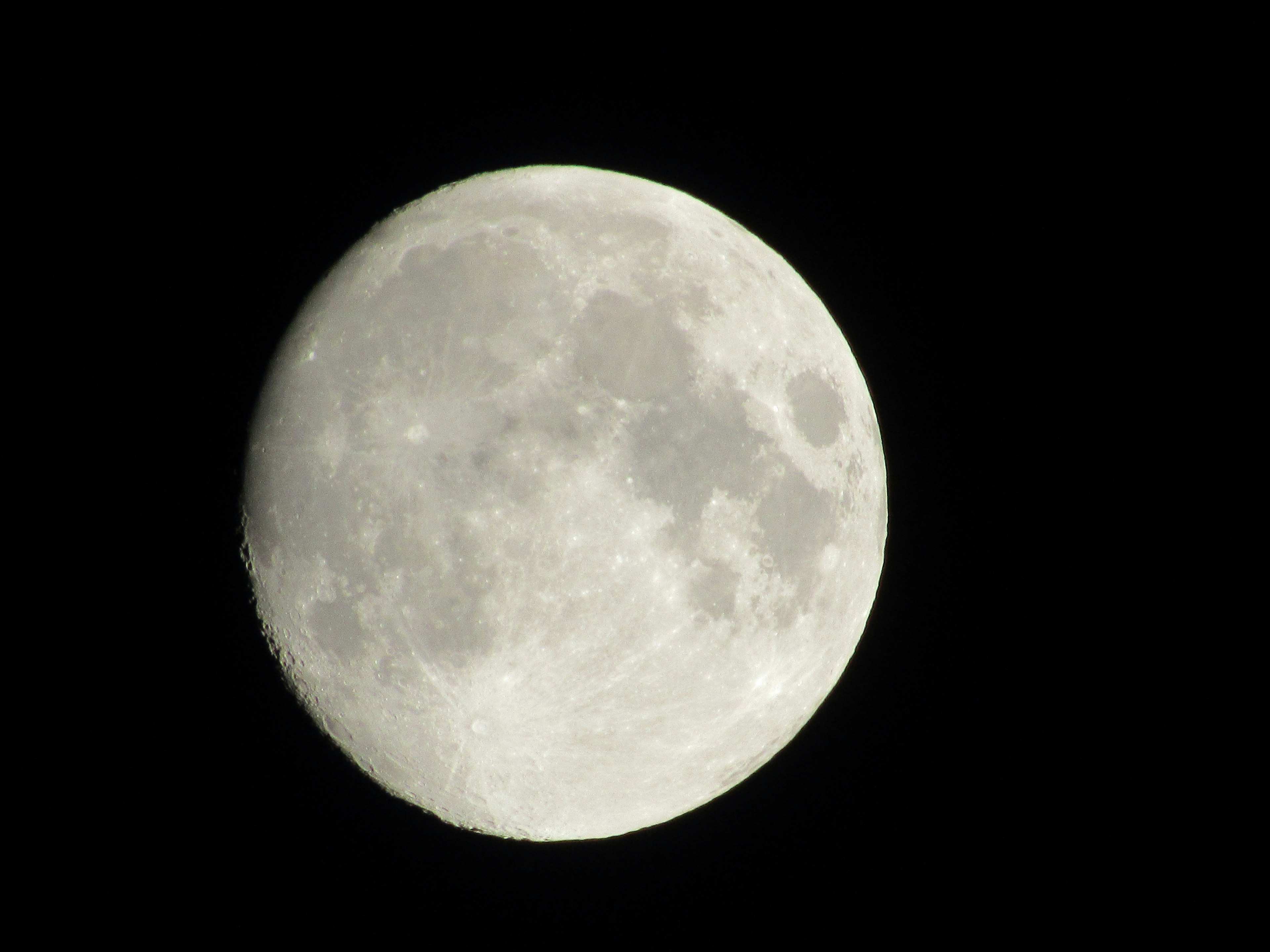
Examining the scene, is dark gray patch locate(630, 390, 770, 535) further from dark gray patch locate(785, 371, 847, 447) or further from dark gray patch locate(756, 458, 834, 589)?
dark gray patch locate(785, 371, 847, 447)

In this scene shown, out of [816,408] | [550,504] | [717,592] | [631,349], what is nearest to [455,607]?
[550,504]

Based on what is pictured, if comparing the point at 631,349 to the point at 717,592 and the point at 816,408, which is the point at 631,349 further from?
the point at 717,592

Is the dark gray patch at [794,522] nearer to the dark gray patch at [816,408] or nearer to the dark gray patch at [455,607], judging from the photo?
the dark gray patch at [816,408]

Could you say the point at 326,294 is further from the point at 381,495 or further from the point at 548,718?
the point at 548,718

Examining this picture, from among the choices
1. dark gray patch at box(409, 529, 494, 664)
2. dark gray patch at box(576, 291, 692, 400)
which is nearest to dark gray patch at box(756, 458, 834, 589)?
dark gray patch at box(576, 291, 692, 400)

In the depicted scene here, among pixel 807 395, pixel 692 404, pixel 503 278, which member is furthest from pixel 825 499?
pixel 503 278

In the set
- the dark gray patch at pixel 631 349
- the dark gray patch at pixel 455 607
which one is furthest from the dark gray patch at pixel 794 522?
the dark gray patch at pixel 455 607
